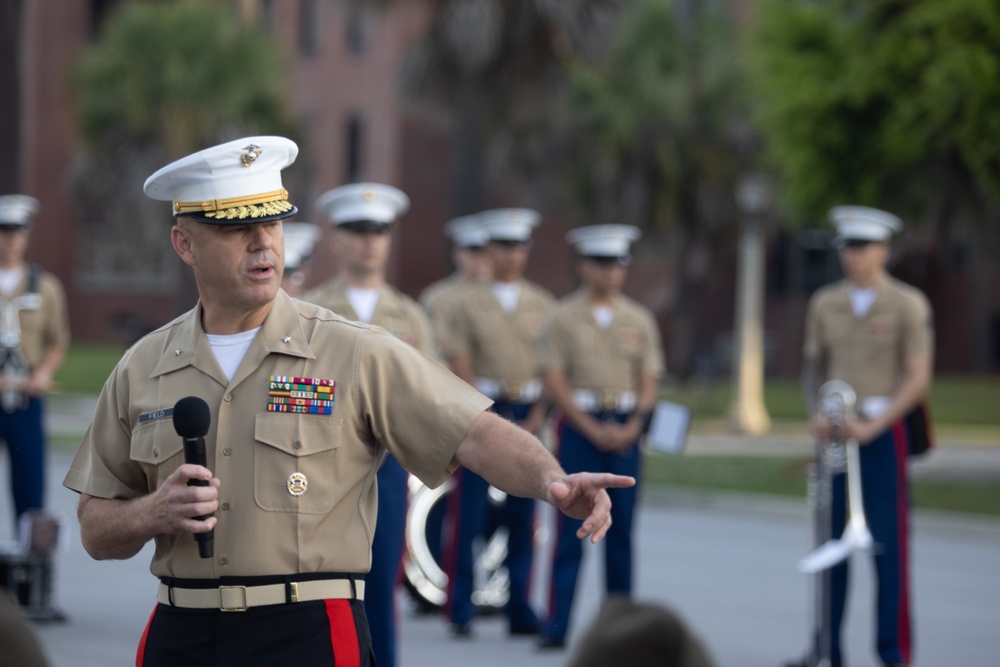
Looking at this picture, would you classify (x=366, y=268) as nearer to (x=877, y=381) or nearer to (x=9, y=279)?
(x=877, y=381)

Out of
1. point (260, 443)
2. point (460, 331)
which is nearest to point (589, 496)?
point (260, 443)

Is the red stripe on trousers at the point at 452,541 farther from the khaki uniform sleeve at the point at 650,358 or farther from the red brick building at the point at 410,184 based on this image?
the red brick building at the point at 410,184

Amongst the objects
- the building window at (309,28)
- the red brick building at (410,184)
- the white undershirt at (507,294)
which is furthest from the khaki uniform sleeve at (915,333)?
the building window at (309,28)

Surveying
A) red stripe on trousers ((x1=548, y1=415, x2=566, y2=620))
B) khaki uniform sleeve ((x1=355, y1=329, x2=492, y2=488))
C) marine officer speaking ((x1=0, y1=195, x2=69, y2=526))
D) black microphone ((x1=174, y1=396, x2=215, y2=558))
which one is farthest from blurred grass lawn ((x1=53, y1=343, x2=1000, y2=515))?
black microphone ((x1=174, y1=396, x2=215, y2=558))

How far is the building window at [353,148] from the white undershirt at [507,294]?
1408 inches

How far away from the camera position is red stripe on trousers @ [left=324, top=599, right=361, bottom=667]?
402 centimetres

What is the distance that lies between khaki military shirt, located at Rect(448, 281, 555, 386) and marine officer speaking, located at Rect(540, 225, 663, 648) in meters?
0.87

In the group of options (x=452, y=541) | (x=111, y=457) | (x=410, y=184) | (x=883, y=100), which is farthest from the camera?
(x=410, y=184)

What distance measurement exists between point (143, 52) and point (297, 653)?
34387 millimetres

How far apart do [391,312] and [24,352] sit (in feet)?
10.9

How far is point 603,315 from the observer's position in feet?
32.8

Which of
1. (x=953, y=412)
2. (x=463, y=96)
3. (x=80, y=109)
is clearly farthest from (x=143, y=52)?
(x=953, y=412)

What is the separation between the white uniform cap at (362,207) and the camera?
8.49m

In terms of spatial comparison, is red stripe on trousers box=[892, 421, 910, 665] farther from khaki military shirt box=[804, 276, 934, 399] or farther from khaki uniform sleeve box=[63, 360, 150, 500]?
khaki uniform sleeve box=[63, 360, 150, 500]
